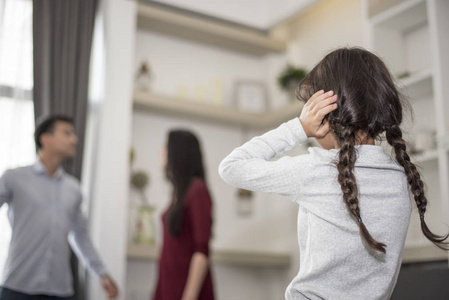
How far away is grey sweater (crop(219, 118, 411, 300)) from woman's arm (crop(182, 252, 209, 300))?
137 cm

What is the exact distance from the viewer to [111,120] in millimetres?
3684

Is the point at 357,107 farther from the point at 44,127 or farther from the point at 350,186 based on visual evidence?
the point at 44,127

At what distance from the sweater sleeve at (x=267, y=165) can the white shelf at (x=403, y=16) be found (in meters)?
2.11

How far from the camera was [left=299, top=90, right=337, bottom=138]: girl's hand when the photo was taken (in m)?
1.16

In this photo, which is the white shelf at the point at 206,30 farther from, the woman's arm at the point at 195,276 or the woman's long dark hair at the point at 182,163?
the woman's arm at the point at 195,276

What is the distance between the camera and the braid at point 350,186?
1.10 m

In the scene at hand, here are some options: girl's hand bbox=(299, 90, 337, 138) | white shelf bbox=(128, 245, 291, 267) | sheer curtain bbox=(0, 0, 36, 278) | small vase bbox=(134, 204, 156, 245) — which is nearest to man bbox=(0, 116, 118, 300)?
sheer curtain bbox=(0, 0, 36, 278)

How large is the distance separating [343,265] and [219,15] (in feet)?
11.4

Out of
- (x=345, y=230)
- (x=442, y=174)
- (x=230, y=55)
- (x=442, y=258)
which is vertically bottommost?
(x=442, y=258)

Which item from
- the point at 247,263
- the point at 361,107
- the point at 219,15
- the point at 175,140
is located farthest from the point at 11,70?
the point at 361,107

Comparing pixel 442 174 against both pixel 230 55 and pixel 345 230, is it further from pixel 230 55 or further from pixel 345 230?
pixel 230 55

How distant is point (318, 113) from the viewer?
3.83ft

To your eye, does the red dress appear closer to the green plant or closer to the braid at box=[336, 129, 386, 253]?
the green plant

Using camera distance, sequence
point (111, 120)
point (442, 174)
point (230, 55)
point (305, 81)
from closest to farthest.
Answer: point (305, 81) → point (442, 174) → point (111, 120) → point (230, 55)
